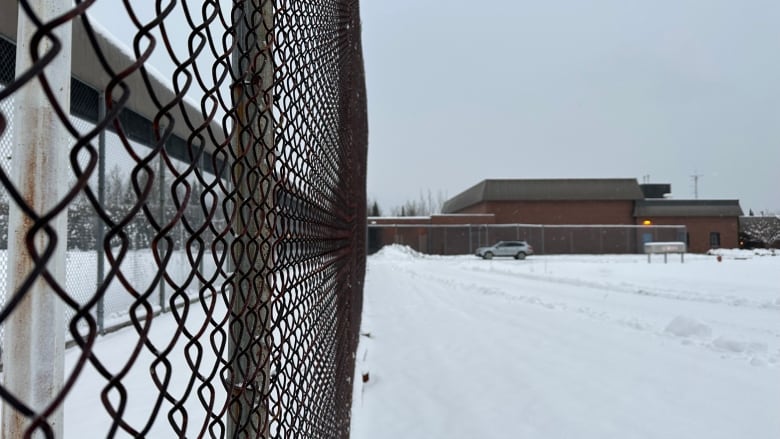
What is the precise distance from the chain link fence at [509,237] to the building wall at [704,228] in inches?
228

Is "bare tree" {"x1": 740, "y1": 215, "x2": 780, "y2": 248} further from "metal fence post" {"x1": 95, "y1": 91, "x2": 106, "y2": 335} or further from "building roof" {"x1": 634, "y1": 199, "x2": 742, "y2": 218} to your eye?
"metal fence post" {"x1": 95, "y1": 91, "x2": 106, "y2": 335}

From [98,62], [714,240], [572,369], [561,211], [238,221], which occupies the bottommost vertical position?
[572,369]

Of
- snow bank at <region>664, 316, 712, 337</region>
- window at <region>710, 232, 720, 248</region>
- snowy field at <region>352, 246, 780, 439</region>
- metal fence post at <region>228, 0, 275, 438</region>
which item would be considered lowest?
snowy field at <region>352, 246, 780, 439</region>

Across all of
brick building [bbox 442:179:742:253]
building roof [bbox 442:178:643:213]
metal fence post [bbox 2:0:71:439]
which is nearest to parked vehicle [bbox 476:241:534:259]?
brick building [bbox 442:179:742:253]

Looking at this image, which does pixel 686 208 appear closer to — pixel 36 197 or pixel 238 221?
pixel 238 221

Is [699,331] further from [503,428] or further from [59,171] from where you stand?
[59,171]

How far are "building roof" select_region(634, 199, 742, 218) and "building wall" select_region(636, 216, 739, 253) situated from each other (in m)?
0.45

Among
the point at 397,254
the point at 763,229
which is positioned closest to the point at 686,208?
the point at 763,229

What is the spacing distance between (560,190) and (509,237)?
8.93m

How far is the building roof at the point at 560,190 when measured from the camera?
42.8m

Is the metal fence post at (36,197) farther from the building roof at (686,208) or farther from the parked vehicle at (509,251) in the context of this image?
the building roof at (686,208)

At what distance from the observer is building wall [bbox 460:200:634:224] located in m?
42.7

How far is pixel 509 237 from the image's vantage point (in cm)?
3781

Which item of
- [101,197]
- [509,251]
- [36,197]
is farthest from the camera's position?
[509,251]
